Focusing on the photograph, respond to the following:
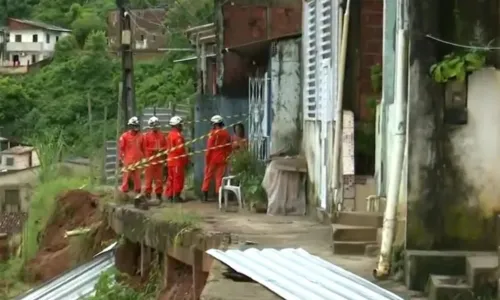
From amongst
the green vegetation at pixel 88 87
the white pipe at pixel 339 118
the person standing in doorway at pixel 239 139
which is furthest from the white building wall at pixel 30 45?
the white pipe at pixel 339 118

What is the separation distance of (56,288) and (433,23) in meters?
9.08

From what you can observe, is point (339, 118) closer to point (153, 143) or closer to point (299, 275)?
point (299, 275)

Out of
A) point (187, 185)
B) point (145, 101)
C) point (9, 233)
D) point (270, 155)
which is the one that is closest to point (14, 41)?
point (145, 101)

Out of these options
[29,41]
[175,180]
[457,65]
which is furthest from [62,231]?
[29,41]

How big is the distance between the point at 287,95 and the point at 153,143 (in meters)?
2.60

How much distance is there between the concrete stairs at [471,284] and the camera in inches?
311

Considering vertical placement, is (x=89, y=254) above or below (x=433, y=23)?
below

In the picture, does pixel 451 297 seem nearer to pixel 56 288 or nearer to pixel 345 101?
pixel 345 101

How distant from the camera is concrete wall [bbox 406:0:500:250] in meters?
8.79

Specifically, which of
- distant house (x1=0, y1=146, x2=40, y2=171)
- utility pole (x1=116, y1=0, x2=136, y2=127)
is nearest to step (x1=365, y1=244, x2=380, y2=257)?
utility pole (x1=116, y1=0, x2=136, y2=127)

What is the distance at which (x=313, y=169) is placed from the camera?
15008 millimetres

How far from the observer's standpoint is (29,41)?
250 feet

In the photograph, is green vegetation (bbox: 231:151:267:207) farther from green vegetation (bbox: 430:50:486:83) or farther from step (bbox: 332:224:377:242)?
green vegetation (bbox: 430:50:486:83)

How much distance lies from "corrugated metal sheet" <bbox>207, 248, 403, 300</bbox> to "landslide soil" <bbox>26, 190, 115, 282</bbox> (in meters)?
10.0
